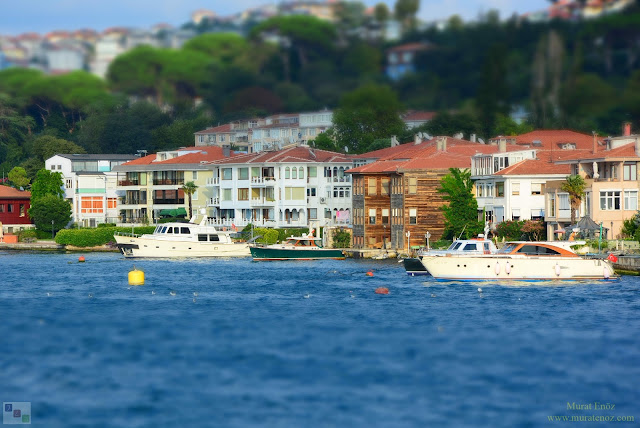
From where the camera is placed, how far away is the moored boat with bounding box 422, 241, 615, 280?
61.5m

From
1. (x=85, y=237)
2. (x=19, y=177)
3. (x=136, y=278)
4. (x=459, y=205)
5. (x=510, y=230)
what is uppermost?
(x=19, y=177)

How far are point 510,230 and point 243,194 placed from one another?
41183mm

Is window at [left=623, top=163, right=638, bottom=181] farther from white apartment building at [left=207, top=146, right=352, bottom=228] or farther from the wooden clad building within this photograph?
white apartment building at [left=207, top=146, right=352, bottom=228]

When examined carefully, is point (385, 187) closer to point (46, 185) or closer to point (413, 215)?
point (413, 215)

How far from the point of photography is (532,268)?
61.7 metres

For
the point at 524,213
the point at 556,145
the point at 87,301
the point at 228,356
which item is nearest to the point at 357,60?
the point at 228,356

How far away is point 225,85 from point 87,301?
1274cm

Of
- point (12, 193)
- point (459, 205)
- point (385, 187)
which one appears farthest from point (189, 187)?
point (459, 205)

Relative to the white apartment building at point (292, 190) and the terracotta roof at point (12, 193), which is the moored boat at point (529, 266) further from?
the terracotta roof at point (12, 193)

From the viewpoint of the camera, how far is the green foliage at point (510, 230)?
82.8 meters

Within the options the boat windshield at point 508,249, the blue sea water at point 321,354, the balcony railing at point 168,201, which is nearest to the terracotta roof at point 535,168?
the boat windshield at point 508,249

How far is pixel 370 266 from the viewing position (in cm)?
8269

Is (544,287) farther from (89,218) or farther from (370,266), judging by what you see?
(89,218)

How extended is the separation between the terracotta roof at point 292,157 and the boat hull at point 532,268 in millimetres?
54707
